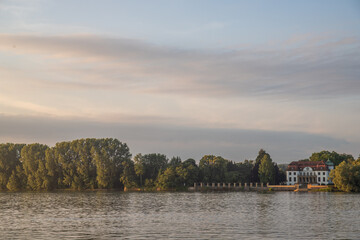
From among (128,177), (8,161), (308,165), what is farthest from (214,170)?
(8,161)

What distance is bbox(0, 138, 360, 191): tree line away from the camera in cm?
16288

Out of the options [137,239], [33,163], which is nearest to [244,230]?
[137,239]

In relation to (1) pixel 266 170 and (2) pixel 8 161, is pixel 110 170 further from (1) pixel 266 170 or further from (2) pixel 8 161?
(1) pixel 266 170

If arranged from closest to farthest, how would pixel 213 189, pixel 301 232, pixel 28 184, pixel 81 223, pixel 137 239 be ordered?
1. pixel 137 239
2. pixel 301 232
3. pixel 81 223
4. pixel 213 189
5. pixel 28 184

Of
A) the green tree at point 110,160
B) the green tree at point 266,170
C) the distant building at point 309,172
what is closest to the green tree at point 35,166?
the green tree at point 110,160

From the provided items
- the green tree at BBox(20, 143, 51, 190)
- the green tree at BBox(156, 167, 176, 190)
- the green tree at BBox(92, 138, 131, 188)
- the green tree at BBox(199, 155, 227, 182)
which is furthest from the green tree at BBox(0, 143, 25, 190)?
the green tree at BBox(199, 155, 227, 182)

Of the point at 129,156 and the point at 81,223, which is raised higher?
the point at 129,156

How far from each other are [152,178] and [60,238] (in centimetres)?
12915

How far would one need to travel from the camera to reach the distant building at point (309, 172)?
606 ft

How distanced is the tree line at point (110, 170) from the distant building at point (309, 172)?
11987mm

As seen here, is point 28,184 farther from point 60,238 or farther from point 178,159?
point 60,238

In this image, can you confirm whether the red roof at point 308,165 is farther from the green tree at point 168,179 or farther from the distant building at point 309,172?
the green tree at point 168,179

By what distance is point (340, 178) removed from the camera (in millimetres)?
127938

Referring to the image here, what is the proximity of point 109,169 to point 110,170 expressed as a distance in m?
0.59
